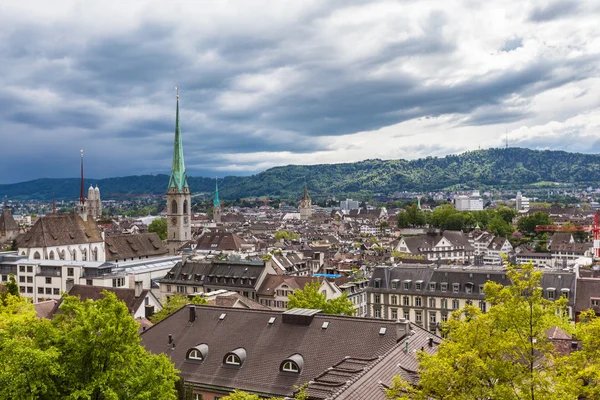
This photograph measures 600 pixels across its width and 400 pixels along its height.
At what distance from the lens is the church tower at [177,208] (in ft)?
481

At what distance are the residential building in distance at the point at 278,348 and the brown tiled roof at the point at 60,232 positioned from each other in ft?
233

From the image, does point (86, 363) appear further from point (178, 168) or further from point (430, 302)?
point (178, 168)

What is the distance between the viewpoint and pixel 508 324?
20781mm

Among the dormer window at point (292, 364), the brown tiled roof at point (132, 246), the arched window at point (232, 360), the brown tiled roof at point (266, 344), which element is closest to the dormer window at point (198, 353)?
the brown tiled roof at point (266, 344)

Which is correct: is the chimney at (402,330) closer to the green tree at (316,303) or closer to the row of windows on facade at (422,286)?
the green tree at (316,303)

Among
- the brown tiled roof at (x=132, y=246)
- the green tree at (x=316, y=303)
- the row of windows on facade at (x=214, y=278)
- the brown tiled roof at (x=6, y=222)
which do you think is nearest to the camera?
the green tree at (x=316, y=303)

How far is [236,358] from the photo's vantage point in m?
37.2

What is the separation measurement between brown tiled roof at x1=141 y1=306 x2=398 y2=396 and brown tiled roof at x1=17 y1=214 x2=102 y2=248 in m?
70.6

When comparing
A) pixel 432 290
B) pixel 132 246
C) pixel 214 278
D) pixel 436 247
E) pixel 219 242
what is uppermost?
pixel 132 246

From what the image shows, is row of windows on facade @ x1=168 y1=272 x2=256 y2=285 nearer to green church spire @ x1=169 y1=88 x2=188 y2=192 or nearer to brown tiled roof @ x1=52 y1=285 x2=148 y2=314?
brown tiled roof @ x1=52 y1=285 x2=148 y2=314

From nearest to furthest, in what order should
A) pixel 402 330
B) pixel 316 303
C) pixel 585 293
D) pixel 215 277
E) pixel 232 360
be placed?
1. pixel 402 330
2. pixel 232 360
3. pixel 316 303
4. pixel 585 293
5. pixel 215 277

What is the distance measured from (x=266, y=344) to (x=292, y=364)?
309 centimetres

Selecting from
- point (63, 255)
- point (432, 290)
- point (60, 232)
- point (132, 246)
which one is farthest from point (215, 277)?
point (132, 246)

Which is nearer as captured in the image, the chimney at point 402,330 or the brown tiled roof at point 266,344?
the brown tiled roof at point 266,344
